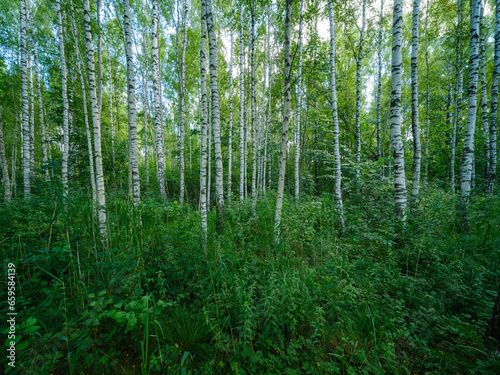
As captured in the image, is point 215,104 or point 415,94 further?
point 415,94

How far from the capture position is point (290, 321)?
6.52ft

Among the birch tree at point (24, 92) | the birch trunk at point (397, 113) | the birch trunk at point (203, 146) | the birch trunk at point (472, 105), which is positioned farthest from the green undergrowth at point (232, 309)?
the birch tree at point (24, 92)

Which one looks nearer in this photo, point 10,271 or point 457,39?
point 10,271

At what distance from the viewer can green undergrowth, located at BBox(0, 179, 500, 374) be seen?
160 cm

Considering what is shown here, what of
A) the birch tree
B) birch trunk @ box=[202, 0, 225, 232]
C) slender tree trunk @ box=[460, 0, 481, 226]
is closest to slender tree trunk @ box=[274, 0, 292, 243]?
birch trunk @ box=[202, 0, 225, 232]

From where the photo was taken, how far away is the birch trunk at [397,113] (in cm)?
388

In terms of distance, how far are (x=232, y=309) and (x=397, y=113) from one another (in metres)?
4.98

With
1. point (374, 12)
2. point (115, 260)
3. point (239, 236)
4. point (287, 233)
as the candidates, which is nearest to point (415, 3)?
point (374, 12)

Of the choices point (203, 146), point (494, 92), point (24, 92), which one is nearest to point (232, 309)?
point (203, 146)

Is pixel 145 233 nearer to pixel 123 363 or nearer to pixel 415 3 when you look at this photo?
pixel 123 363

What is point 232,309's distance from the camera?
2115mm

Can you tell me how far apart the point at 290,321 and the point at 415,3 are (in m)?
8.65

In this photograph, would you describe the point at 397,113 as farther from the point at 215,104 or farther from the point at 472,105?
the point at 215,104

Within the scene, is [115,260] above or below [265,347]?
above
